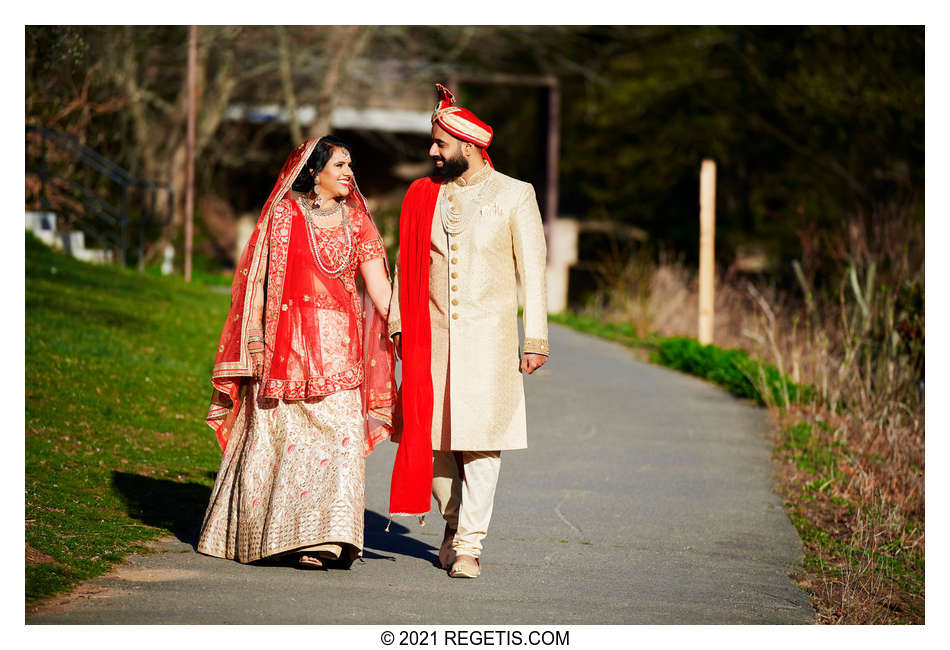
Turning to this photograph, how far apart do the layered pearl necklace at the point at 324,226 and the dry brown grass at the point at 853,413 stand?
269 centimetres

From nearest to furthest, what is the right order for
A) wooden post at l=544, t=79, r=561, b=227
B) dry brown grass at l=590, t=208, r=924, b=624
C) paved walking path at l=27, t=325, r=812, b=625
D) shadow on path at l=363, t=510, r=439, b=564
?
paved walking path at l=27, t=325, r=812, b=625, shadow on path at l=363, t=510, r=439, b=564, dry brown grass at l=590, t=208, r=924, b=624, wooden post at l=544, t=79, r=561, b=227

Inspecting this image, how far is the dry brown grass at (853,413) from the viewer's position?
23.4ft

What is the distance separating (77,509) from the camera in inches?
280

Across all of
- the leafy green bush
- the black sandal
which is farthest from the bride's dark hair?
the leafy green bush

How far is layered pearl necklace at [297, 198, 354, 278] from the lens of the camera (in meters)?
6.10

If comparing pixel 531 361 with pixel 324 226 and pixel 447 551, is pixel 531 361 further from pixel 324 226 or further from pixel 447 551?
pixel 324 226

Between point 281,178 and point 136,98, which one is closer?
point 281,178

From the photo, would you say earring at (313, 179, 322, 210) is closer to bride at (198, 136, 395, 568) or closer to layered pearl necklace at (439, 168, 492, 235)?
bride at (198, 136, 395, 568)

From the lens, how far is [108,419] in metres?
9.62

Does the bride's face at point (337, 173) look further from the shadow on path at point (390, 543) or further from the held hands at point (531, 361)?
the shadow on path at point (390, 543)

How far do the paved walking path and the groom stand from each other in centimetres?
48
